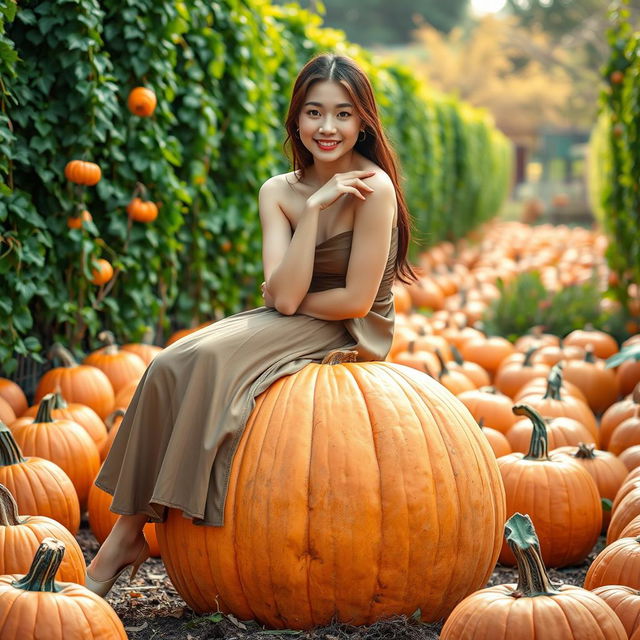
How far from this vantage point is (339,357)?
3051mm

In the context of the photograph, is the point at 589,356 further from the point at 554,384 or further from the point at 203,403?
the point at 203,403

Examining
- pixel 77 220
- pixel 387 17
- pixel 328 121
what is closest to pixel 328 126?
pixel 328 121

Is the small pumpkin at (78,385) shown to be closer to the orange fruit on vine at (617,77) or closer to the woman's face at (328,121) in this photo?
the woman's face at (328,121)

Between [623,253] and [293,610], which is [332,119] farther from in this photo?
[623,253]

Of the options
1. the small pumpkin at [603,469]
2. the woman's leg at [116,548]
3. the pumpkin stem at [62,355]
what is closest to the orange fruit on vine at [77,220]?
the pumpkin stem at [62,355]

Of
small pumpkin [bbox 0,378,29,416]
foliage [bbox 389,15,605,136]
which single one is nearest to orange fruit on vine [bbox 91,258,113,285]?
small pumpkin [bbox 0,378,29,416]

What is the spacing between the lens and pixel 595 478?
12.6ft

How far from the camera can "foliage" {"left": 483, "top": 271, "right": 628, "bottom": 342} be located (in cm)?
764

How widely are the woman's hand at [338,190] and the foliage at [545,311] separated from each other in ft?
16.0

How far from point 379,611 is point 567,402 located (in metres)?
2.27

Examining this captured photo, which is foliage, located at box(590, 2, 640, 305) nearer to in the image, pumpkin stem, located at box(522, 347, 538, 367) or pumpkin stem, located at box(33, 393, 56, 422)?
pumpkin stem, located at box(522, 347, 538, 367)

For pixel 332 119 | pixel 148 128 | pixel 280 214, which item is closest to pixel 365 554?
pixel 280 214

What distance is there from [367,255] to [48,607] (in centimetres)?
142

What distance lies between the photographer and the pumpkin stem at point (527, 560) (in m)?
2.25
